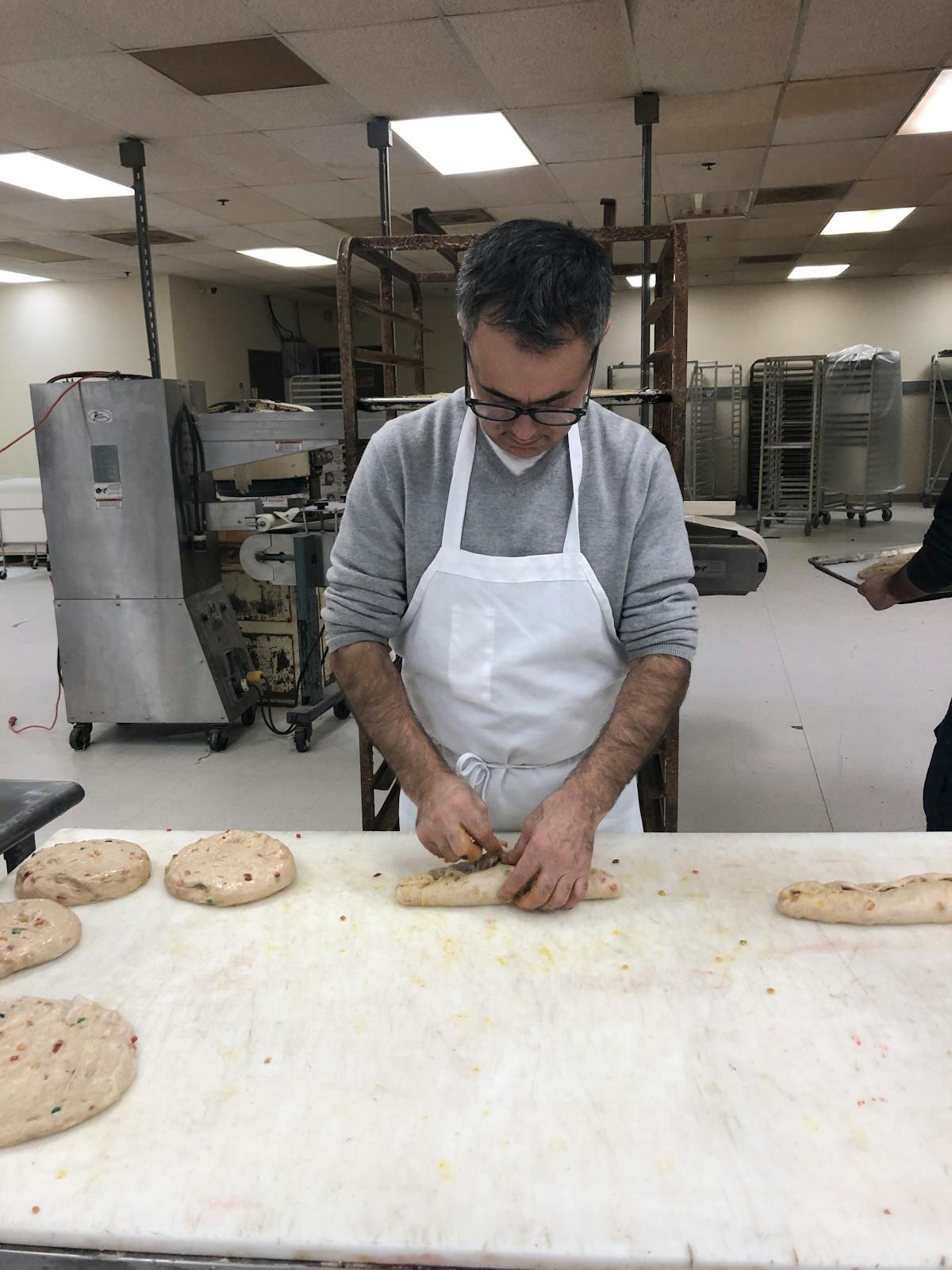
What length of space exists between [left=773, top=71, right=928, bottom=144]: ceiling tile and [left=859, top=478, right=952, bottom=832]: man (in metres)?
3.41

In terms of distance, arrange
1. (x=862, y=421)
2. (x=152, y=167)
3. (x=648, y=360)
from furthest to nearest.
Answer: (x=862, y=421) < (x=152, y=167) < (x=648, y=360)

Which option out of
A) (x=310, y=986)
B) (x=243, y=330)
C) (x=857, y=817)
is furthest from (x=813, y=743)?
(x=243, y=330)

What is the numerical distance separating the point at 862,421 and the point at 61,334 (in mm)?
8350

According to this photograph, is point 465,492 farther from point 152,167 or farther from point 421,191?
point 421,191

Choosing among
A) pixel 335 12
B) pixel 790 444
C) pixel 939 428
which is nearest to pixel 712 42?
pixel 335 12

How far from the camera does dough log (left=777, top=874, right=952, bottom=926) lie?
113 cm

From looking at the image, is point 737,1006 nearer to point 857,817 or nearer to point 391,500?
point 391,500

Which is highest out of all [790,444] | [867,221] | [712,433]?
[867,221]

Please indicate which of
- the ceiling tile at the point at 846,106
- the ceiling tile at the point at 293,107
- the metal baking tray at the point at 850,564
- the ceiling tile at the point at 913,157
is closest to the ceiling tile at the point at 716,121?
the ceiling tile at the point at 846,106

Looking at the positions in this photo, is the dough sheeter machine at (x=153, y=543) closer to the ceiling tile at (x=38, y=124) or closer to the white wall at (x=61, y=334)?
the ceiling tile at (x=38, y=124)

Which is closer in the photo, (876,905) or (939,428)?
(876,905)

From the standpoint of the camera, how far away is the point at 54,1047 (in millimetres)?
945

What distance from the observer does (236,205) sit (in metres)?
6.34

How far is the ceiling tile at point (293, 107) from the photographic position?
4234 mm
